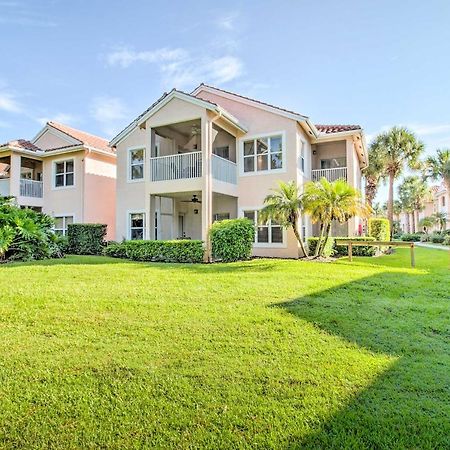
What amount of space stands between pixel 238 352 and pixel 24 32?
15.4m

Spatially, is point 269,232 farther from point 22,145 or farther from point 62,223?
point 22,145

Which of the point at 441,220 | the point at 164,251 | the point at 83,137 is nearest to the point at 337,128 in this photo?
the point at 164,251

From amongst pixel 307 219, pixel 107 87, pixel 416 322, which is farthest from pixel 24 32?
pixel 416 322

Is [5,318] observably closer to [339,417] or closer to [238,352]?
[238,352]

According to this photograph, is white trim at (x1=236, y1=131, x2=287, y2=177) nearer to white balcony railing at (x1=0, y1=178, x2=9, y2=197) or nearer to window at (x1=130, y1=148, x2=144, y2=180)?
window at (x1=130, y1=148, x2=144, y2=180)

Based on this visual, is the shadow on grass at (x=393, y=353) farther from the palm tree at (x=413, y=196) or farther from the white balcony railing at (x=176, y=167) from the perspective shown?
the palm tree at (x=413, y=196)

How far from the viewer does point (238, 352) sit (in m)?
4.64

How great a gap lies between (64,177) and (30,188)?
2459mm

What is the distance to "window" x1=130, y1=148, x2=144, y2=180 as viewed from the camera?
2031cm

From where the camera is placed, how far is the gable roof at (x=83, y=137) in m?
23.2

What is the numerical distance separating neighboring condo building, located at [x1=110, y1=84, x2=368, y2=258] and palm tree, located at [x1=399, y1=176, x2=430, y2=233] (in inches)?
2029

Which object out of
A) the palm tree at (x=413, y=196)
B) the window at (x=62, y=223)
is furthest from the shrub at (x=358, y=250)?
the palm tree at (x=413, y=196)

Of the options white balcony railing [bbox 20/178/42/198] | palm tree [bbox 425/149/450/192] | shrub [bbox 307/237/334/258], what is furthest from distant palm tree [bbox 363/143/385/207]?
white balcony railing [bbox 20/178/42/198]

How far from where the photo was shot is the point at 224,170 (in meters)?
17.9
